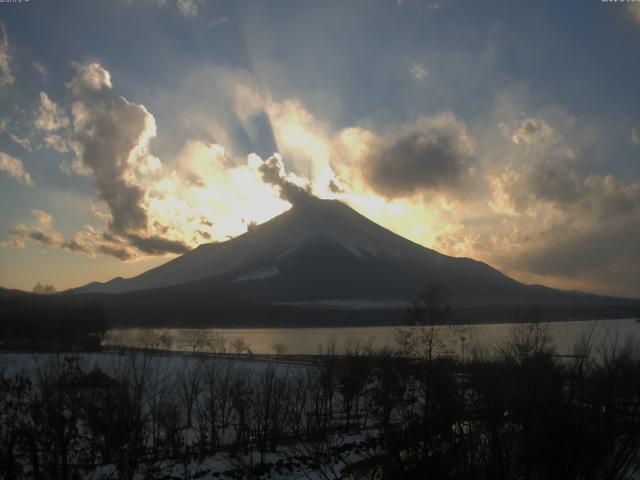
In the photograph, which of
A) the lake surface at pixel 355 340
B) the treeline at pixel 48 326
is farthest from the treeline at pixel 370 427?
the treeline at pixel 48 326

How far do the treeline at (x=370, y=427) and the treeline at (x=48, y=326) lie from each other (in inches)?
634

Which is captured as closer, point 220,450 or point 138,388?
point 138,388

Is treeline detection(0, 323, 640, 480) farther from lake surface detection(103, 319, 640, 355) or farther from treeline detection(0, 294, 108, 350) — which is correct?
treeline detection(0, 294, 108, 350)

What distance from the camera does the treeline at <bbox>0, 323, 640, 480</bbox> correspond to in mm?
4883

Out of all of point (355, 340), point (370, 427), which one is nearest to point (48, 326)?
point (355, 340)

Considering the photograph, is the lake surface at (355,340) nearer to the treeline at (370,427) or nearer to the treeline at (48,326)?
the treeline at (48,326)

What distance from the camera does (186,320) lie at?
10862 centimetres

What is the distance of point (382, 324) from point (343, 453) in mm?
99288

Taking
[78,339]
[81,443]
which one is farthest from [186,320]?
[81,443]

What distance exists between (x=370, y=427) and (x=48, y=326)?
142 feet

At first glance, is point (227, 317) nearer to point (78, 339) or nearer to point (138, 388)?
point (78, 339)

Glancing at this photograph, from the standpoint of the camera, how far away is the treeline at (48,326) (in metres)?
48.1

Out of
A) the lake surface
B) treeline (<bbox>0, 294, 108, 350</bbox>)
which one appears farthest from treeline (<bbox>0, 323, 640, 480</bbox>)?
treeline (<bbox>0, 294, 108, 350</bbox>)

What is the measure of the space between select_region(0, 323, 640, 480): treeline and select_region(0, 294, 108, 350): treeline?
16094 millimetres
